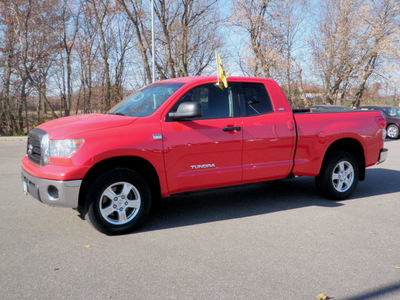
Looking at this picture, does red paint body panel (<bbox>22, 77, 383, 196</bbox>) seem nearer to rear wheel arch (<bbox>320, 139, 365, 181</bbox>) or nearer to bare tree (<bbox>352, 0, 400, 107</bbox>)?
rear wheel arch (<bbox>320, 139, 365, 181</bbox>)

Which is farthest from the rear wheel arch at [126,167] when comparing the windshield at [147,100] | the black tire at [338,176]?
the black tire at [338,176]

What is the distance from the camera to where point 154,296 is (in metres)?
3.19

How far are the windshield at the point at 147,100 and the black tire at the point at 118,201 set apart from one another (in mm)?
897

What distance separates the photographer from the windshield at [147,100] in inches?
200

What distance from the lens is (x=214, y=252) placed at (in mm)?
4133

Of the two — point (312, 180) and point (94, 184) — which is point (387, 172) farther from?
point (94, 184)

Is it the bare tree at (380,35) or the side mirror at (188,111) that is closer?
the side mirror at (188,111)

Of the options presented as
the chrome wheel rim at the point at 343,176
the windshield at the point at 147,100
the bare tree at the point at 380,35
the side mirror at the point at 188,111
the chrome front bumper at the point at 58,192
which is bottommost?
the chrome wheel rim at the point at 343,176

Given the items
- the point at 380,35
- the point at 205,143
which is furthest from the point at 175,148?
the point at 380,35

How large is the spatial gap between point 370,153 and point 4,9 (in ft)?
80.0

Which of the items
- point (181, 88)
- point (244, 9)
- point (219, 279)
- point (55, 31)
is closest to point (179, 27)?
point (244, 9)

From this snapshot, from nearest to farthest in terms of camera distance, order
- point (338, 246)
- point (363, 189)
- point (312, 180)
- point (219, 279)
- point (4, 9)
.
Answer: point (219, 279) < point (338, 246) < point (363, 189) < point (312, 180) < point (4, 9)

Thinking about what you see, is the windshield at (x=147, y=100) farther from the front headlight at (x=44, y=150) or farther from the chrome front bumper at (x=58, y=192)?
the chrome front bumper at (x=58, y=192)

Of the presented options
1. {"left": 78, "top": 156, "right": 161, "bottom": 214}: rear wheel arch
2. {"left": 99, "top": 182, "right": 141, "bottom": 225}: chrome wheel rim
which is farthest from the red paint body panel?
{"left": 99, "top": 182, "right": 141, "bottom": 225}: chrome wheel rim
